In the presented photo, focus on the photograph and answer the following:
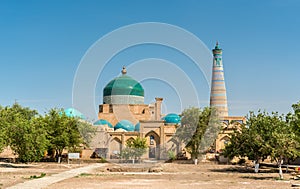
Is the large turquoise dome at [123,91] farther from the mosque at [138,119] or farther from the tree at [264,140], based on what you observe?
the tree at [264,140]

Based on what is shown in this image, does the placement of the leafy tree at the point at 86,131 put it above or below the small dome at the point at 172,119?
below

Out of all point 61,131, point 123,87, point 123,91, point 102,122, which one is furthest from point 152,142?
point 61,131

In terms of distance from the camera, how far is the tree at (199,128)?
142 ft

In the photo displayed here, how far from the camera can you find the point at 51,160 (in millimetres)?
44000

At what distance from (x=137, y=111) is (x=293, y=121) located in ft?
123

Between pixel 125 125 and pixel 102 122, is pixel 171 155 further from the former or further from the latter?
pixel 102 122

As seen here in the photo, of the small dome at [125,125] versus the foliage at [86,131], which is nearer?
the foliage at [86,131]

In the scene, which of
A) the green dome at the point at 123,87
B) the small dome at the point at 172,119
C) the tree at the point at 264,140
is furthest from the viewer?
the green dome at the point at 123,87

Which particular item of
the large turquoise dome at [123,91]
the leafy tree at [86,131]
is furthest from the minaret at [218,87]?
the leafy tree at [86,131]

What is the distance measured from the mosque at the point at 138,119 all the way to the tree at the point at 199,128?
24.4 ft

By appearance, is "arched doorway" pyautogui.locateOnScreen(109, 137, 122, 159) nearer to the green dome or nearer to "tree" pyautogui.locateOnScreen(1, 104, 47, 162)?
the green dome

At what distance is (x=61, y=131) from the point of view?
4028cm

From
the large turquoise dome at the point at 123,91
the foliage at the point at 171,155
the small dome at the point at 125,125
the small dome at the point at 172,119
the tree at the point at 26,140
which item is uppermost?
the large turquoise dome at the point at 123,91

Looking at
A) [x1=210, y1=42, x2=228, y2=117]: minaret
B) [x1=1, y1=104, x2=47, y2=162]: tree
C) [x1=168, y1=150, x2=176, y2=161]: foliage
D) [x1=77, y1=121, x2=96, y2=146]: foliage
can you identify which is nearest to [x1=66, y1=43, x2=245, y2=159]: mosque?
[x1=210, y1=42, x2=228, y2=117]: minaret
